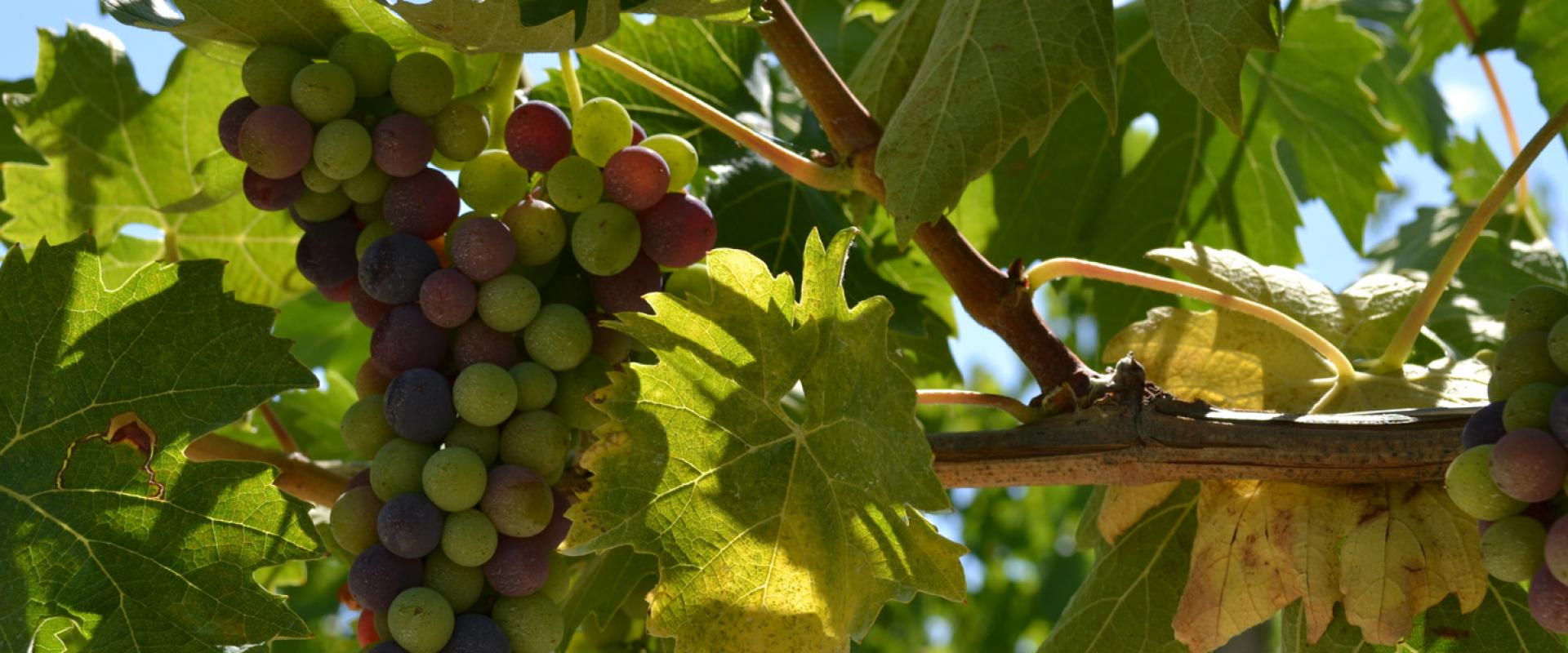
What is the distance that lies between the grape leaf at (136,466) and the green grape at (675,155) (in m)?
0.30

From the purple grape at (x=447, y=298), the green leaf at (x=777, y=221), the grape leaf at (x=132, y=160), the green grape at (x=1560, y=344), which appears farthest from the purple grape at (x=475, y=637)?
the grape leaf at (x=132, y=160)

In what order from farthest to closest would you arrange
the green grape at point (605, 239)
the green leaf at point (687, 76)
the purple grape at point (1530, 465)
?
1. the green leaf at point (687, 76)
2. the green grape at point (605, 239)
3. the purple grape at point (1530, 465)

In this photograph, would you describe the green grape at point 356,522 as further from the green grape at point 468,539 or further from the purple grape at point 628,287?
the purple grape at point 628,287

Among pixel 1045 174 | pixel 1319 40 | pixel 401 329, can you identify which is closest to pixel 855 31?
pixel 1045 174

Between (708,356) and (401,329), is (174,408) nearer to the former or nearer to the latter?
(401,329)

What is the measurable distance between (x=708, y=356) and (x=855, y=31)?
3.06 feet

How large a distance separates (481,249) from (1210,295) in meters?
0.58

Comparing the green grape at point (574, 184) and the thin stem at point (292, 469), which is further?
the thin stem at point (292, 469)

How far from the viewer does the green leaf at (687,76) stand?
137 centimetres

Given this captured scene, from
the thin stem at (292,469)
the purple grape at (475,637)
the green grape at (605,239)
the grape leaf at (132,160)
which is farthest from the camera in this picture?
the grape leaf at (132,160)

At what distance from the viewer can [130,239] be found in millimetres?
1590

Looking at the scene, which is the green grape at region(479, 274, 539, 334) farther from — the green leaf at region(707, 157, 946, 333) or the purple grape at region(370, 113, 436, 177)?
the green leaf at region(707, 157, 946, 333)

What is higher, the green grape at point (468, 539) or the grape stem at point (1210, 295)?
the grape stem at point (1210, 295)

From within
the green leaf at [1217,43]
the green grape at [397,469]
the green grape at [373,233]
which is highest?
the green leaf at [1217,43]
